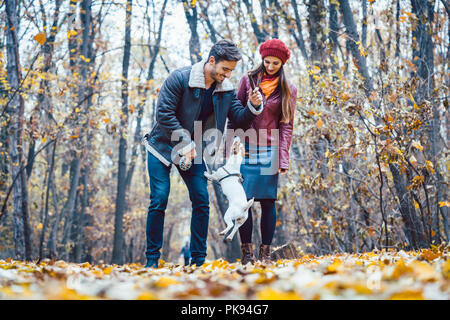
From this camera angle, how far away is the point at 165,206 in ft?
11.6

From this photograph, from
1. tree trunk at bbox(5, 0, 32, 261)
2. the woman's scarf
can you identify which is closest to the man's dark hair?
the woman's scarf

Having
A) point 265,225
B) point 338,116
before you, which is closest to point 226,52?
point 265,225

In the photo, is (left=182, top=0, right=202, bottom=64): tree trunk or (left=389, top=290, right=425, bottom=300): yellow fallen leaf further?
(left=182, top=0, right=202, bottom=64): tree trunk

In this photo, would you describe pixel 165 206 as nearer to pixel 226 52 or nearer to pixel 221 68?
pixel 221 68

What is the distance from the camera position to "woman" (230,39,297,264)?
3.97 metres

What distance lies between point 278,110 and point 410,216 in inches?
100

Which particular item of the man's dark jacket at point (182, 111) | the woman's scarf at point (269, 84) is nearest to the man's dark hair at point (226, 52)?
the man's dark jacket at point (182, 111)

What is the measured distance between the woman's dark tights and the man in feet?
1.40

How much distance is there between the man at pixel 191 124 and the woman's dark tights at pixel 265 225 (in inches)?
16.9

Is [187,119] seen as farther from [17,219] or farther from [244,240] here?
[17,219]

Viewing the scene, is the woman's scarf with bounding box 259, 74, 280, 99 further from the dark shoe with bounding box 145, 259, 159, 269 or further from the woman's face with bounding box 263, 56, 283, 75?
the dark shoe with bounding box 145, 259, 159, 269

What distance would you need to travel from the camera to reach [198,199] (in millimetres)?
3713

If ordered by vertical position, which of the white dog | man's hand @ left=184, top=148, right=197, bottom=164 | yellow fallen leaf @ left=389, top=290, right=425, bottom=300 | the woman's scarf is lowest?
yellow fallen leaf @ left=389, top=290, right=425, bottom=300
